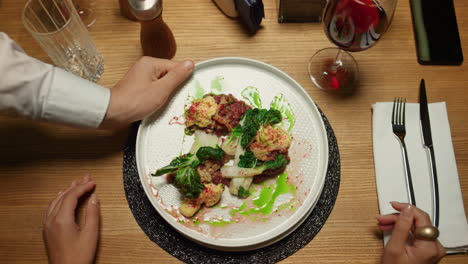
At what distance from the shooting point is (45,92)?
0.82 m

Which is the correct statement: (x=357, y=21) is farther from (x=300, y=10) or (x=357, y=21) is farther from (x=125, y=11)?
(x=125, y=11)

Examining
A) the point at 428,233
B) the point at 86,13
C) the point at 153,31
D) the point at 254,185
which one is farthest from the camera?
the point at 86,13

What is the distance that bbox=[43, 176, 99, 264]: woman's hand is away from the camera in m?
0.83

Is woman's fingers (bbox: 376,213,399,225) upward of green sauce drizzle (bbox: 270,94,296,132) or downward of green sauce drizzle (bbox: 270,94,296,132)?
downward

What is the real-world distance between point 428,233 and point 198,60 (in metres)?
0.74

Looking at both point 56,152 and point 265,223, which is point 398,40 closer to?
point 265,223

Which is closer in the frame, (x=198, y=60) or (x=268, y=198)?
(x=268, y=198)

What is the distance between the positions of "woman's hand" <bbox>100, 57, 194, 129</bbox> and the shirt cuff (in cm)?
2

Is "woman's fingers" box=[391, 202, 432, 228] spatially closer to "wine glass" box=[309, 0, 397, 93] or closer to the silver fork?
the silver fork

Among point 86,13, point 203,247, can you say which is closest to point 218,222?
point 203,247

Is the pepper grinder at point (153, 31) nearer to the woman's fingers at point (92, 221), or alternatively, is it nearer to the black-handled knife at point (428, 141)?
the woman's fingers at point (92, 221)

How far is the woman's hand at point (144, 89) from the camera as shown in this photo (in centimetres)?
90

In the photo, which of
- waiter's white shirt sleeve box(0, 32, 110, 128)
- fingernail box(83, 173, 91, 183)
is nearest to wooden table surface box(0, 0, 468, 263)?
fingernail box(83, 173, 91, 183)

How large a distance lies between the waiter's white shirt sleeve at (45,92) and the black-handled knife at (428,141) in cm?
82
